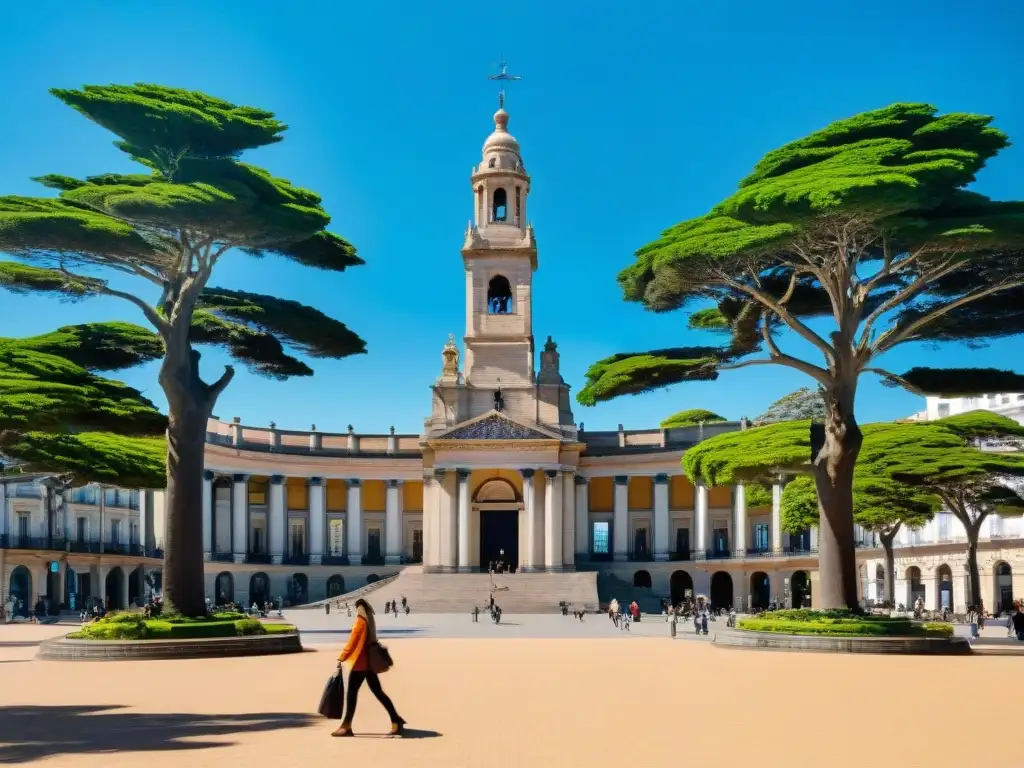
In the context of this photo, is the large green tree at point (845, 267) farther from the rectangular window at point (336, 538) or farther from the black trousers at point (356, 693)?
the rectangular window at point (336, 538)

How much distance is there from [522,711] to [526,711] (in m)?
0.06

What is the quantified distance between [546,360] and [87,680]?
5585 centimetres

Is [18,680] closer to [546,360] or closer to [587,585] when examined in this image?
[587,585]

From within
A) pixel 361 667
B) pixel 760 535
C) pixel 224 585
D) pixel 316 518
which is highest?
pixel 316 518

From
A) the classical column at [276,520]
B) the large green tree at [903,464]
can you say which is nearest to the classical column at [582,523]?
the classical column at [276,520]

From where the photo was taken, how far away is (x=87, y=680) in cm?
2328

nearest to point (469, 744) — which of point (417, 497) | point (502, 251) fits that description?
point (502, 251)

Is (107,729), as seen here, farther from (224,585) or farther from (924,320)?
(224,585)

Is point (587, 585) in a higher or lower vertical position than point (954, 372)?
lower

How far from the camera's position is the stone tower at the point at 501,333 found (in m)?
76.8

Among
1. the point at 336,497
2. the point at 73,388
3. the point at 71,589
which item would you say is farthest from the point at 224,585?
the point at 73,388

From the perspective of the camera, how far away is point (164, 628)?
97.8 feet

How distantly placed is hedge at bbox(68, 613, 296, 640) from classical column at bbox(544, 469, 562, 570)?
43952 mm

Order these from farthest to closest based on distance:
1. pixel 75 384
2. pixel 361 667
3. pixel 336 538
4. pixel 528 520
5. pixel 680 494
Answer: pixel 336 538 < pixel 680 494 < pixel 528 520 < pixel 75 384 < pixel 361 667
